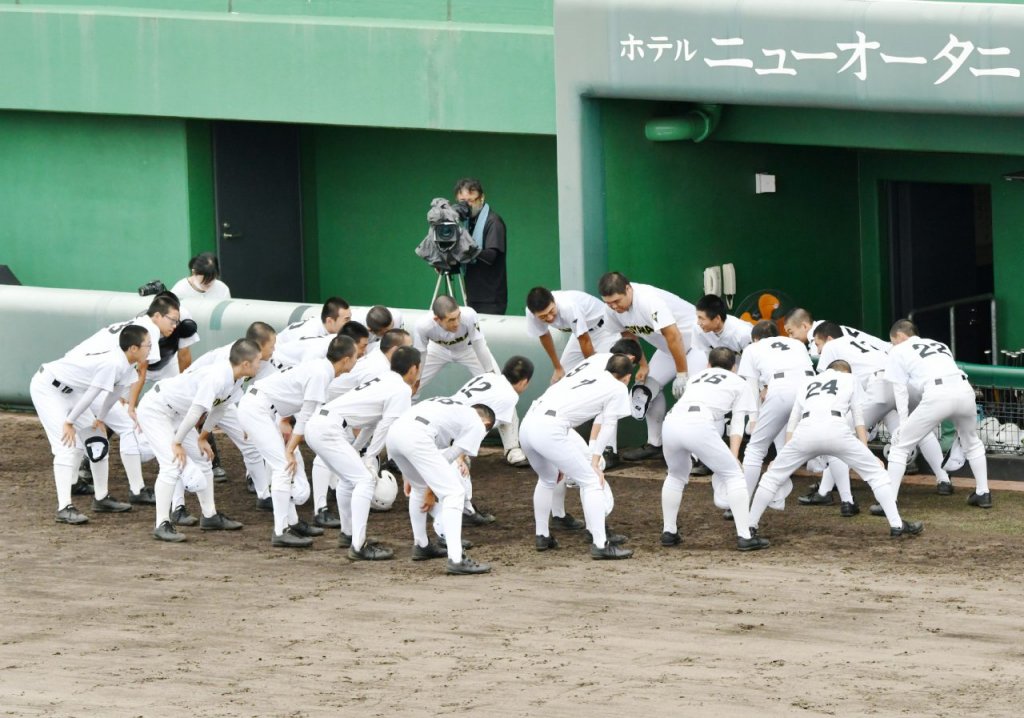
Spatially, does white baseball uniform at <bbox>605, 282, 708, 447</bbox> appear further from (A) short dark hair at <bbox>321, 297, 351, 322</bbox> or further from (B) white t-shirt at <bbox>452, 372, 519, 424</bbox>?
(B) white t-shirt at <bbox>452, 372, 519, 424</bbox>

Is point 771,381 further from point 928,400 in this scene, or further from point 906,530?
point 906,530

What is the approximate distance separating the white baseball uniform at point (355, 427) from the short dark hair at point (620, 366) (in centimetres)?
129

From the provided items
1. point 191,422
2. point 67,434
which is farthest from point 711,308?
point 67,434

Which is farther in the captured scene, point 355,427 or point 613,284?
point 613,284

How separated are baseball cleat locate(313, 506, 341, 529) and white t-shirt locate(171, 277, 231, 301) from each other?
144 inches

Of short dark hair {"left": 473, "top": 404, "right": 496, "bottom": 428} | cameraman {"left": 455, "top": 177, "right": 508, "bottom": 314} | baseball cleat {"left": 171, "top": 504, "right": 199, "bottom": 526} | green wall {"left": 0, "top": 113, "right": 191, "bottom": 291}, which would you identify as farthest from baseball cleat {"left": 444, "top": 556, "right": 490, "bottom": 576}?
green wall {"left": 0, "top": 113, "right": 191, "bottom": 291}

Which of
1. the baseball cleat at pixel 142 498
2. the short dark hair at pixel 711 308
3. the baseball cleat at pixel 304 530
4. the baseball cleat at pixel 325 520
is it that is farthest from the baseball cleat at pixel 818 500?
the baseball cleat at pixel 142 498

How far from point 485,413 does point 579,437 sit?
0.61 meters

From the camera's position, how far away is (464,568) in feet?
38.9

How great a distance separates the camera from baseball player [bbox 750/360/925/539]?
39.9ft

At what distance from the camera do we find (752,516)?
12.5 m

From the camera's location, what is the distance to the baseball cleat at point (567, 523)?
13.0 m

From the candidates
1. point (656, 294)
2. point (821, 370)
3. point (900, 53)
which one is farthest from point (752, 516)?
point (900, 53)

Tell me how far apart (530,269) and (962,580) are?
26.8ft
